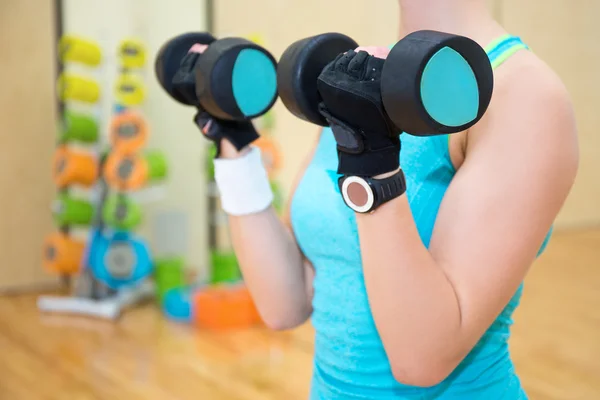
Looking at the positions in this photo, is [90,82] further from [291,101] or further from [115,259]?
[291,101]

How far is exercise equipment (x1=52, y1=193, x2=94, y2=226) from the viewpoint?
10.7 ft

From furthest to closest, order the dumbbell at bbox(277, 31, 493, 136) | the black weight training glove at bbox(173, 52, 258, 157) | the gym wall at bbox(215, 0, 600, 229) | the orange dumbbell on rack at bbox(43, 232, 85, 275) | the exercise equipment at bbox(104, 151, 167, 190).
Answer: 1. the gym wall at bbox(215, 0, 600, 229)
2. the orange dumbbell on rack at bbox(43, 232, 85, 275)
3. the exercise equipment at bbox(104, 151, 167, 190)
4. the black weight training glove at bbox(173, 52, 258, 157)
5. the dumbbell at bbox(277, 31, 493, 136)

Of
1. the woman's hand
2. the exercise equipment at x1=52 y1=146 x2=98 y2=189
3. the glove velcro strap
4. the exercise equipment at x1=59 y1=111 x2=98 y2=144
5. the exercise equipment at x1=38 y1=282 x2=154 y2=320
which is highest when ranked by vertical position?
the woman's hand

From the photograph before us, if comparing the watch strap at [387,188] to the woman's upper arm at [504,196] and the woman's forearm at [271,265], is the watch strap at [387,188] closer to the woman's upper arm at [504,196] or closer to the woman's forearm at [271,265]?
the woman's upper arm at [504,196]

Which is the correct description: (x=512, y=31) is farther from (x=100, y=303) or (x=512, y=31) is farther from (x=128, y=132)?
(x=100, y=303)

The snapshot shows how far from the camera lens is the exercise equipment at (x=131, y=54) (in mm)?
3203

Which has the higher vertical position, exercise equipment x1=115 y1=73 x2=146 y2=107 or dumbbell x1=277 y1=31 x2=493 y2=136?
dumbbell x1=277 y1=31 x2=493 y2=136

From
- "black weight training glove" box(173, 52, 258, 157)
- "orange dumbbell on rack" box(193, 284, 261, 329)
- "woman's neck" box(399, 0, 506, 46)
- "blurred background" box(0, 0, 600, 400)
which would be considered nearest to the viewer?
"woman's neck" box(399, 0, 506, 46)

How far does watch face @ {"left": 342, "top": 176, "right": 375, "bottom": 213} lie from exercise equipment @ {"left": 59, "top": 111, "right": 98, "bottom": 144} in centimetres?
289

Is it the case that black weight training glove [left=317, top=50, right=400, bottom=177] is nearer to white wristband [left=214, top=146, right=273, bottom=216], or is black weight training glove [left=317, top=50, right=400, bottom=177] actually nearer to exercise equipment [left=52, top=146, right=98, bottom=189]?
white wristband [left=214, top=146, right=273, bottom=216]

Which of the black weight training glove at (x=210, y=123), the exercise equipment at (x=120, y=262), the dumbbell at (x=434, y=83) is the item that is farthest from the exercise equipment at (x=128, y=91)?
the dumbbell at (x=434, y=83)

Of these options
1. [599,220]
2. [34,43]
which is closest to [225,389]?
[34,43]

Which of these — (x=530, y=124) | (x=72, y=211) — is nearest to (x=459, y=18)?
(x=530, y=124)

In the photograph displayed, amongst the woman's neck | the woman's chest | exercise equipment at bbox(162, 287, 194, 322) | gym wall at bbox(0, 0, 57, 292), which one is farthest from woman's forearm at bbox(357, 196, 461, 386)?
gym wall at bbox(0, 0, 57, 292)
